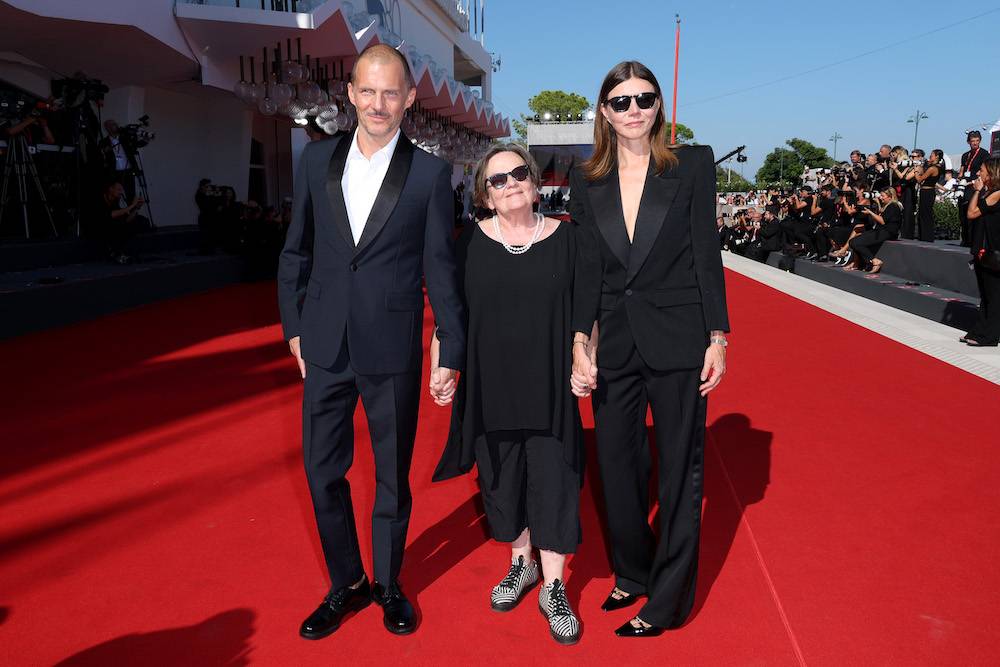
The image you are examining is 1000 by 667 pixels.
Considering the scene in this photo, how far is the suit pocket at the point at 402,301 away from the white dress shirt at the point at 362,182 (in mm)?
214

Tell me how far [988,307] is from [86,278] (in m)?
10.2

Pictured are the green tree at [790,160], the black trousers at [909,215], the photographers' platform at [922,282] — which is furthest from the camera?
the green tree at [790,160]

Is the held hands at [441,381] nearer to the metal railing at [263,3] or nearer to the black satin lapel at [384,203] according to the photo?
the black satin lapel at [384,203]

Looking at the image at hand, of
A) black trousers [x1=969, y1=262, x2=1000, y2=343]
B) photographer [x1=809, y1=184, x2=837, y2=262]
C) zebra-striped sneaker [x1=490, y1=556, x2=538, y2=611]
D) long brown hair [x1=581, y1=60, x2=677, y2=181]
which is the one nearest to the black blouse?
long brown hair [x1=581, y1=60, x2=677, y2=181]

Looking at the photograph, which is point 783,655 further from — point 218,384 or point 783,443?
point 218,384

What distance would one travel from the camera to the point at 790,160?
117312mm

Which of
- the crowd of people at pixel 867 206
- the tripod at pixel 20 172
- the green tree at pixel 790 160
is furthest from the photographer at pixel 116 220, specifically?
the green tree at pixel 790 160

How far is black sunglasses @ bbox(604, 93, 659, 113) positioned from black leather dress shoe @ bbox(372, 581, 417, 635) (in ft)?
5.79

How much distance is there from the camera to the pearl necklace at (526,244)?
2439 mm

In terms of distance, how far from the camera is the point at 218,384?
6.23 meters

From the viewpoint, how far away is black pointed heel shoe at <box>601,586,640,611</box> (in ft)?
8.91

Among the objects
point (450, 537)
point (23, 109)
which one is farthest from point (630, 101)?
point (23, 109)

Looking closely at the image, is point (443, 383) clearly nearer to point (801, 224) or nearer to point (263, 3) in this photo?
point (263, 3)

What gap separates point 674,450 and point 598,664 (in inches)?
28.3
